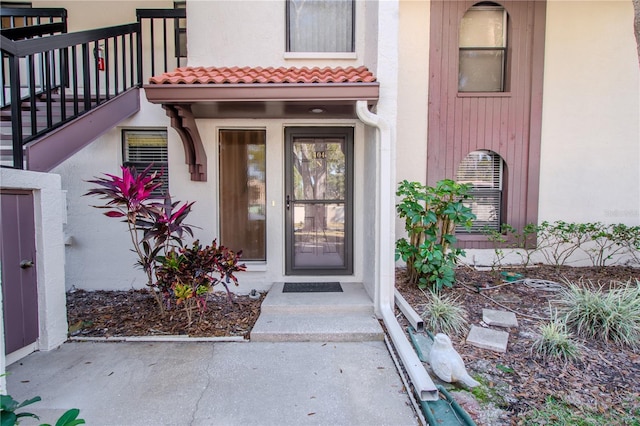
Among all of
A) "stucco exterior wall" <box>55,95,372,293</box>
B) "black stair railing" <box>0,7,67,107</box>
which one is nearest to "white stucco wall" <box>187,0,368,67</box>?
"stucco exterior wall" <box>55,95,372,293</box>

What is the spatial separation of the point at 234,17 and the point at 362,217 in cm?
345

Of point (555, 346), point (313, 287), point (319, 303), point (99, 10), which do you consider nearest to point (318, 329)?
point (319, 303)

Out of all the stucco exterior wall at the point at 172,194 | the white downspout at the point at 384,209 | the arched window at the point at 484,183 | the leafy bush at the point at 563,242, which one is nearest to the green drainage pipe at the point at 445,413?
the white downspout at the point at 384,209

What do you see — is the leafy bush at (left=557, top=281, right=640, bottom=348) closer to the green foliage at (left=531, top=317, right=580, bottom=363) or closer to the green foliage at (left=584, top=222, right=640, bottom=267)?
the green foliage at (left=531, top=317, right=580, bottom=363)

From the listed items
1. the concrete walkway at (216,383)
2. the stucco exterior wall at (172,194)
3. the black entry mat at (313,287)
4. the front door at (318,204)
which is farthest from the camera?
the front door at (318,204)

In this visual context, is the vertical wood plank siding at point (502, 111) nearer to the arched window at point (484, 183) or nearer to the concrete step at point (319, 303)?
the arched window at point (484, 183)

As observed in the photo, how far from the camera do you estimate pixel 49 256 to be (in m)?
3.08

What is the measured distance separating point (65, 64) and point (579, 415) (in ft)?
19.5

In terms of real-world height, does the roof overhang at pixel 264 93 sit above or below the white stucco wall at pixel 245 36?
below

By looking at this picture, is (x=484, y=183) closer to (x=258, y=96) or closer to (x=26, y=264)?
(x=258, y=96)

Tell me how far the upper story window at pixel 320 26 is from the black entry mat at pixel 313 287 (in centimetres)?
346

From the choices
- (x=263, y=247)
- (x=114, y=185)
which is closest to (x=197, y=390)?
(x=114, y=185)

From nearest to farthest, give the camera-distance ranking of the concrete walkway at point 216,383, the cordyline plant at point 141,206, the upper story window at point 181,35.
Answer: the concrete walkway at point 216,383 < the cordyline plant at point 141,206 < the upper story window at point 181,35

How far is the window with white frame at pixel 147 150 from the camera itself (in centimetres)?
470
